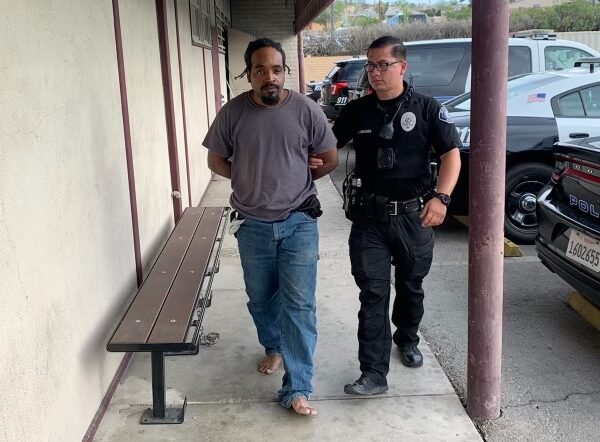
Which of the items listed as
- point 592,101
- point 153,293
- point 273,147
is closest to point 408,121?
point 273,147

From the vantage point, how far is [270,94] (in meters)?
3.04

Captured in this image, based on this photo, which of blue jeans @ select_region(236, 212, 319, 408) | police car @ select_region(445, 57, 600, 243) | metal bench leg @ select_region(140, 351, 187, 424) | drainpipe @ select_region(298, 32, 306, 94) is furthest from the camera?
drainpipe @ select_region(298, 32, 306, 94)

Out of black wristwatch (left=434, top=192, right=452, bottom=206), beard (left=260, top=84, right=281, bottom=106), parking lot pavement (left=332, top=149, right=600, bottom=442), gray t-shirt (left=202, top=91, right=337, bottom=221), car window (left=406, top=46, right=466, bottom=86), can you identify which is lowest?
parking lot pavement (left=332, top=149, right=600, bottom=442)

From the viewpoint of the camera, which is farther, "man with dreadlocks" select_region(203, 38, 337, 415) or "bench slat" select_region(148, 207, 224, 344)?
"man with dreadlocks" select_region(203, 38, 337, 415)

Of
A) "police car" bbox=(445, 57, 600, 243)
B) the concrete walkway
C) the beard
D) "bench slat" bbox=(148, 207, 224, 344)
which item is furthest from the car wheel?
the beard

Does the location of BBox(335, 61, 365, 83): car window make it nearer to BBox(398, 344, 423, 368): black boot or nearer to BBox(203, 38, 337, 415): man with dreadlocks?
BBox(398, 344, 423, 368): black boot

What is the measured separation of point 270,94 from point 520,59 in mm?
7205

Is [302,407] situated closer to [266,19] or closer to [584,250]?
[584,250]

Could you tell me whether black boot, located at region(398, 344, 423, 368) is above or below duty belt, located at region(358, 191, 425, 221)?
below

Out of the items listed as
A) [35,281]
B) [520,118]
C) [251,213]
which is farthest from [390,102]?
[520,118]

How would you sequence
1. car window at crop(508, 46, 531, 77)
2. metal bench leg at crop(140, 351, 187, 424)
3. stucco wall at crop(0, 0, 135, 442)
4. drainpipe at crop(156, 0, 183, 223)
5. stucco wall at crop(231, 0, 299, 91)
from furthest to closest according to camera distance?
stucco wall at crop(231, 0, 299, 91) → car window at crop(508, 46, 531, 77) → drainpipe at crop(156, 0, 183, 223) → metal bench leg at crop(140, 351, 187, 424) → stucco wall at crop(0, 0, 135, 442)

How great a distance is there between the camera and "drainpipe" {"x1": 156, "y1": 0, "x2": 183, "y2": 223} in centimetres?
534

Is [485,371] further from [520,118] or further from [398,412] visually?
[520,118]

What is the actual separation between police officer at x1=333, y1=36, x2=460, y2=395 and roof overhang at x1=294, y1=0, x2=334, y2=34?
6.55m
